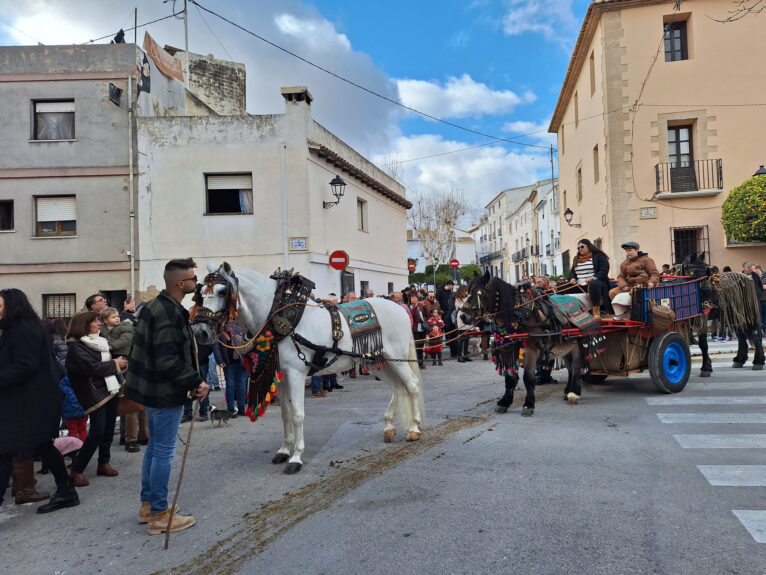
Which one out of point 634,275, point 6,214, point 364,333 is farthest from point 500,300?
point 6,214

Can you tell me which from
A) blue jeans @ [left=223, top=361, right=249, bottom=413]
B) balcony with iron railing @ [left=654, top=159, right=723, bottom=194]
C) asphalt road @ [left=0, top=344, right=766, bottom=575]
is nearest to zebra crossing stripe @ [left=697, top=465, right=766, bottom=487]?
asphalt road @ [left=0, top=344, right=766, bottom=575]

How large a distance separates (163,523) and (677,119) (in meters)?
19.6

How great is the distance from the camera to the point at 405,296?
1479cm

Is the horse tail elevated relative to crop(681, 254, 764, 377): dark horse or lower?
lower

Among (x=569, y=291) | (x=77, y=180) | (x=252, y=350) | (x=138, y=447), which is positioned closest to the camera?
(x=252, y=350)

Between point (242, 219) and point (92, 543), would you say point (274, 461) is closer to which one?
point (92, 543)

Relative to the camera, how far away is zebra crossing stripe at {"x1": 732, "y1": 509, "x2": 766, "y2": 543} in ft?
12.0

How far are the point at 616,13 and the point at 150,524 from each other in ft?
66.6

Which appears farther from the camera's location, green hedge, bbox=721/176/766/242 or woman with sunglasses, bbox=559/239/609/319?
green hedge, bbox=721/176/766/242

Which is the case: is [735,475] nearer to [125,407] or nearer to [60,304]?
[125,407]

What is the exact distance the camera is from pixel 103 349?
5.61 m

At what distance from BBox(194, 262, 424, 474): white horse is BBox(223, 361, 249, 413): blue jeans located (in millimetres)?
2632

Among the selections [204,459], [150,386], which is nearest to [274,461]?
[204,459]

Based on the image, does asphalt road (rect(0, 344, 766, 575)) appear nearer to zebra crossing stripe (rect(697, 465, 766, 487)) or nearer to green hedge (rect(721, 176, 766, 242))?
zebra crossing stripe (rect(697, 465, 766, 487))
